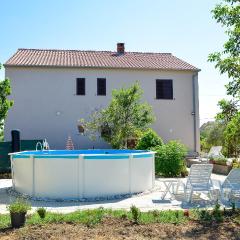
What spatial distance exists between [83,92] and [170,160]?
11.2 m

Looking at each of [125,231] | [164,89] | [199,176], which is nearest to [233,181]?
[199,176]

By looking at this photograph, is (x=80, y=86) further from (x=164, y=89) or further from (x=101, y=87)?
(x=164, y=89)

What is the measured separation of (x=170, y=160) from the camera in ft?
62.0

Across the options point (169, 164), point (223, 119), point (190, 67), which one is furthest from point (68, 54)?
point (223, 119)

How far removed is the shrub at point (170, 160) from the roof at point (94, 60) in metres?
11.1

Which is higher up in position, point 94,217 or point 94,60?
point 94,60

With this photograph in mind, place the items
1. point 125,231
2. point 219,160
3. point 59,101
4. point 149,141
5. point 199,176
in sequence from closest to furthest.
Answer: point 125,231 < point 199,176 < point 149,141 < point 219,160 < point 59,101

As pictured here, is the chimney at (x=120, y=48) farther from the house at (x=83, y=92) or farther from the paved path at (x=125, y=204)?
the paved path at (x=125, y=204)

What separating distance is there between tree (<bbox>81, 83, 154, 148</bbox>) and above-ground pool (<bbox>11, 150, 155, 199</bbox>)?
35.5 ft

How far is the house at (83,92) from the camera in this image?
27.7 metres

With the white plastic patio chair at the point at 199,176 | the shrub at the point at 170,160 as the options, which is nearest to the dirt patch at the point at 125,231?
the white plastic patio chair at the point at 199,176

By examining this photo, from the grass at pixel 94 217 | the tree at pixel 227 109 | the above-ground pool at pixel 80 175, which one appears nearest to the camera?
the grass at pixel 94 217

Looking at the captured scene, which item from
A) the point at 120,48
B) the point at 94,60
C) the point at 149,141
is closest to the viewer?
the point at 149,141

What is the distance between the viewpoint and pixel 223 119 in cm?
973
